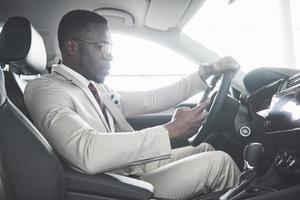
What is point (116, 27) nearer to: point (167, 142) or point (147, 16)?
point (147, 16)

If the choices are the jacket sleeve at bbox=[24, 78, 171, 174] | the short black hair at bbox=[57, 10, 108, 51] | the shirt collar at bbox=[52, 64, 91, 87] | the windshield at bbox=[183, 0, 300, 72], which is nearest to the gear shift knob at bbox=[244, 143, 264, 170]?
the jacket sleeve at bbox=[24, 78, 171, 174]

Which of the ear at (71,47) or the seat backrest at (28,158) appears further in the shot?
the ear at (71,47)

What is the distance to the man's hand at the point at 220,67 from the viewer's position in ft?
5.10

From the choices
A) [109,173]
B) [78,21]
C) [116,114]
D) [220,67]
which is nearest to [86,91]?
[116,114]

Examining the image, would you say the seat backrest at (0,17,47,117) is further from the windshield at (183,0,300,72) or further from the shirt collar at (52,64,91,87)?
the windshield at (183,0,300,72)

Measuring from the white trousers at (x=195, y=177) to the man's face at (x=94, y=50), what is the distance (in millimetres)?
466

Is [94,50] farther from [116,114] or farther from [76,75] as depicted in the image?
[116,114]

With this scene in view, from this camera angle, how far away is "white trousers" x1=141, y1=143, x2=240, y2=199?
51.6 inches

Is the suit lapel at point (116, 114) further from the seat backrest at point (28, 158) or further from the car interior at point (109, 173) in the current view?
the seat backrest at point (28, 158)

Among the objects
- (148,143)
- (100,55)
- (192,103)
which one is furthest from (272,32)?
(148,143)

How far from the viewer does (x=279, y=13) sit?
6.08m

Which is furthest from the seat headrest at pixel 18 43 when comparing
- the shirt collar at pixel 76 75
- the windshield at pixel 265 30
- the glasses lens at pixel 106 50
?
the windshield at pixel 265 30

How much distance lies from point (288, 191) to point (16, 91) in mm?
989

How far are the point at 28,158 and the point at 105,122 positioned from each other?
42cm
